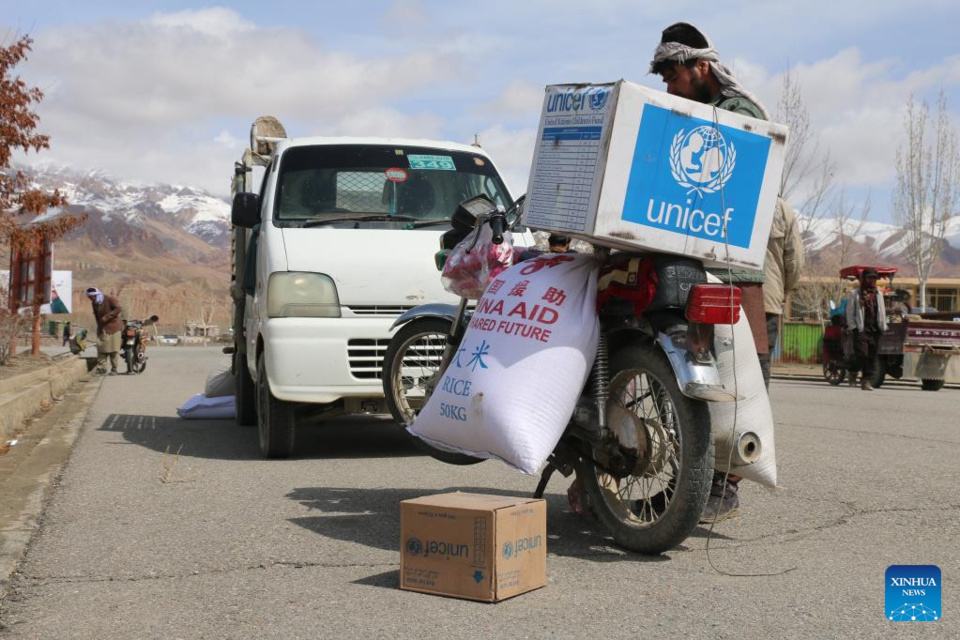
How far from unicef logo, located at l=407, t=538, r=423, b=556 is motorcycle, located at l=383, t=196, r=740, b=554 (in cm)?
100

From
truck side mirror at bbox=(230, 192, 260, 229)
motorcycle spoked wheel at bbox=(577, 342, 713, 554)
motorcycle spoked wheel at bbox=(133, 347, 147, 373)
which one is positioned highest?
truck side mirror at bbox=(230, 192, 260, 229)

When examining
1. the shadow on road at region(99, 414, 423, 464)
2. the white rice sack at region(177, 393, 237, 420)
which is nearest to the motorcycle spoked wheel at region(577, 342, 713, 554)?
the shadow on road at region(99, 414, 423, 464)

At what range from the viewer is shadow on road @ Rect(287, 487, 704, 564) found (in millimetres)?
4891

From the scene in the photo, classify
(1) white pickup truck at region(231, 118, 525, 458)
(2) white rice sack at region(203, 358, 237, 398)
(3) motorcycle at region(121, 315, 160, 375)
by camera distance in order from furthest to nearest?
(3) motorcycle at region(121, 315, 160, 375) → (2) white rice sack at region(203, 358, 237, 398) → (1) white pickup truck at region(231, 118, 525, 458)

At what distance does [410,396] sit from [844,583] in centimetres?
291

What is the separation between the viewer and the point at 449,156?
8.96 m

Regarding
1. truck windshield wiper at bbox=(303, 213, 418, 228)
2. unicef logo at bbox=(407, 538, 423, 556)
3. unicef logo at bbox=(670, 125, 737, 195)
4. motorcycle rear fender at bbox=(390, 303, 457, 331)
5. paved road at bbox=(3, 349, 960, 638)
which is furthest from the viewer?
truck windshield wiper at bbox=(303, 213, 418, 228)

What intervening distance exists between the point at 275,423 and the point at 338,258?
1.15 m

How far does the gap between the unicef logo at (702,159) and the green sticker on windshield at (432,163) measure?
419 cm

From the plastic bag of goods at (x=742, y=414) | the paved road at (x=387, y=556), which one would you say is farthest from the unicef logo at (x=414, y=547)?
the plastic bag of goods at (x=742, y=414)

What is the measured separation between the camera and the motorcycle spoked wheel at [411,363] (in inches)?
259

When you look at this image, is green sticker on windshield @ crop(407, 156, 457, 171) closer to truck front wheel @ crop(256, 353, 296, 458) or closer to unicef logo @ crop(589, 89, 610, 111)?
truck front wheel @ crop(256, 353, 296, 458)

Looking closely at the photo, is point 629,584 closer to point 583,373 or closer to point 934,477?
point 583,373

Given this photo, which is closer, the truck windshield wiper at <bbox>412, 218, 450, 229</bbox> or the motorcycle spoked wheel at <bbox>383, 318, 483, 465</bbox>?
the motorcycle spoked wheel at <bbox>383, 318, 483, 465</bbox>
